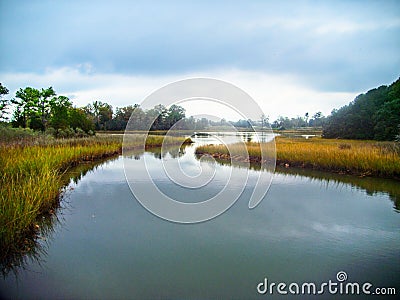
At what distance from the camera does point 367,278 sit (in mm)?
2867

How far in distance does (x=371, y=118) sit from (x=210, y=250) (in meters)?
26.3

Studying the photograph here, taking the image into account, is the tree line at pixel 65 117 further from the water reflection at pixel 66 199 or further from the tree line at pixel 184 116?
the water reflection at pixel 66 199

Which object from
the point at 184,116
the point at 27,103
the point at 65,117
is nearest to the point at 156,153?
the point at 184,116

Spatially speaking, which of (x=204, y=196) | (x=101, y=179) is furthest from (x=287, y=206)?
(x=101, y=179)

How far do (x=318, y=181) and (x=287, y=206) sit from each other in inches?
118

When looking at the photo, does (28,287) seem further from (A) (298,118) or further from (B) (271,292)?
(A) (298,118)

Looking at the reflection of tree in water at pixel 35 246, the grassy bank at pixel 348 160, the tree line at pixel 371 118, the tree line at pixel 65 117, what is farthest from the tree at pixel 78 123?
the tree line at pixel 371 118

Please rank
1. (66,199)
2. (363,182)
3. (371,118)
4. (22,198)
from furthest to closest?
(371,118), (363,182), (66,199), (22,198)

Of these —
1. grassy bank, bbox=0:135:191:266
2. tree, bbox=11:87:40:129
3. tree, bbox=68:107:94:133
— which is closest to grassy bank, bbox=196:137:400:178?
grassy bank, bbox=0:135:191:266

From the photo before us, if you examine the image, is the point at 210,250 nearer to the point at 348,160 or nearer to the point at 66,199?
the point at 66,199

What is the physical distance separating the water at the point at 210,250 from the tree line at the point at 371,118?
1831cm

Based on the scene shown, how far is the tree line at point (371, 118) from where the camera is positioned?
68.0 ft

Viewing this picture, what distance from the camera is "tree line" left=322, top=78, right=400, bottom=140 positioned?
20734 mm

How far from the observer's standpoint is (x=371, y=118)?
25062mm
